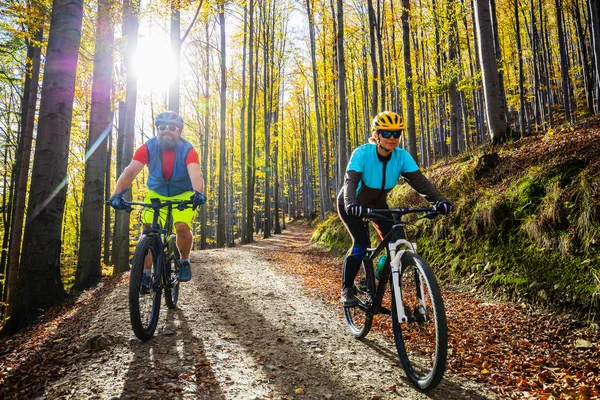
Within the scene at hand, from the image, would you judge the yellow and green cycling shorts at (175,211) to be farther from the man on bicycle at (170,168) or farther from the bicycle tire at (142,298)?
the bicycle tire at (142,298)

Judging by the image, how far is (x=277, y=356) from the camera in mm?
3184

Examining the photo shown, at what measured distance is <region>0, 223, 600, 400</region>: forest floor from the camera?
250 cm

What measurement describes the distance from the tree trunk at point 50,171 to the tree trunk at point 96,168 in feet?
7.39

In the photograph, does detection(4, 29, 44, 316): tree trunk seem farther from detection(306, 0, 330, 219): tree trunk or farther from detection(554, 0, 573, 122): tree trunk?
detection(554, 0, 573, 122): tree trunk

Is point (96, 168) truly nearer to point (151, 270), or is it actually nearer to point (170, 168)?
point (170, 168)

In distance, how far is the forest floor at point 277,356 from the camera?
2502mm

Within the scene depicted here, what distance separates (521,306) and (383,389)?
2.66 m

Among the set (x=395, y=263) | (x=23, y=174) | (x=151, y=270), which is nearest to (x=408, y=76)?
(x=395, y=263)

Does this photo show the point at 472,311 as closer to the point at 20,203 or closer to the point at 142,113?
the point at 20,203

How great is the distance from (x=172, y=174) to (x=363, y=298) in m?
2.69

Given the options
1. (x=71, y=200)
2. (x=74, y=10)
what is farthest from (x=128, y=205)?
(x=71, y=200)

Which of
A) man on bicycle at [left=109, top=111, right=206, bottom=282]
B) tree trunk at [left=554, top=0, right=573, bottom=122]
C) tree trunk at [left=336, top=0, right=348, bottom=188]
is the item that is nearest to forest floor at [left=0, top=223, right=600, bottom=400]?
man on bicycle at [left=109, top=111, right=206, bottom=282]

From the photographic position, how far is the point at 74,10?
531cm

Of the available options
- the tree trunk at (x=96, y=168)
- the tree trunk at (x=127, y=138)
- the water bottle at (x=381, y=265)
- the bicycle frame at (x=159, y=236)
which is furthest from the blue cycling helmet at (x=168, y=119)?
the tree trunk at (x=127, y=138)
